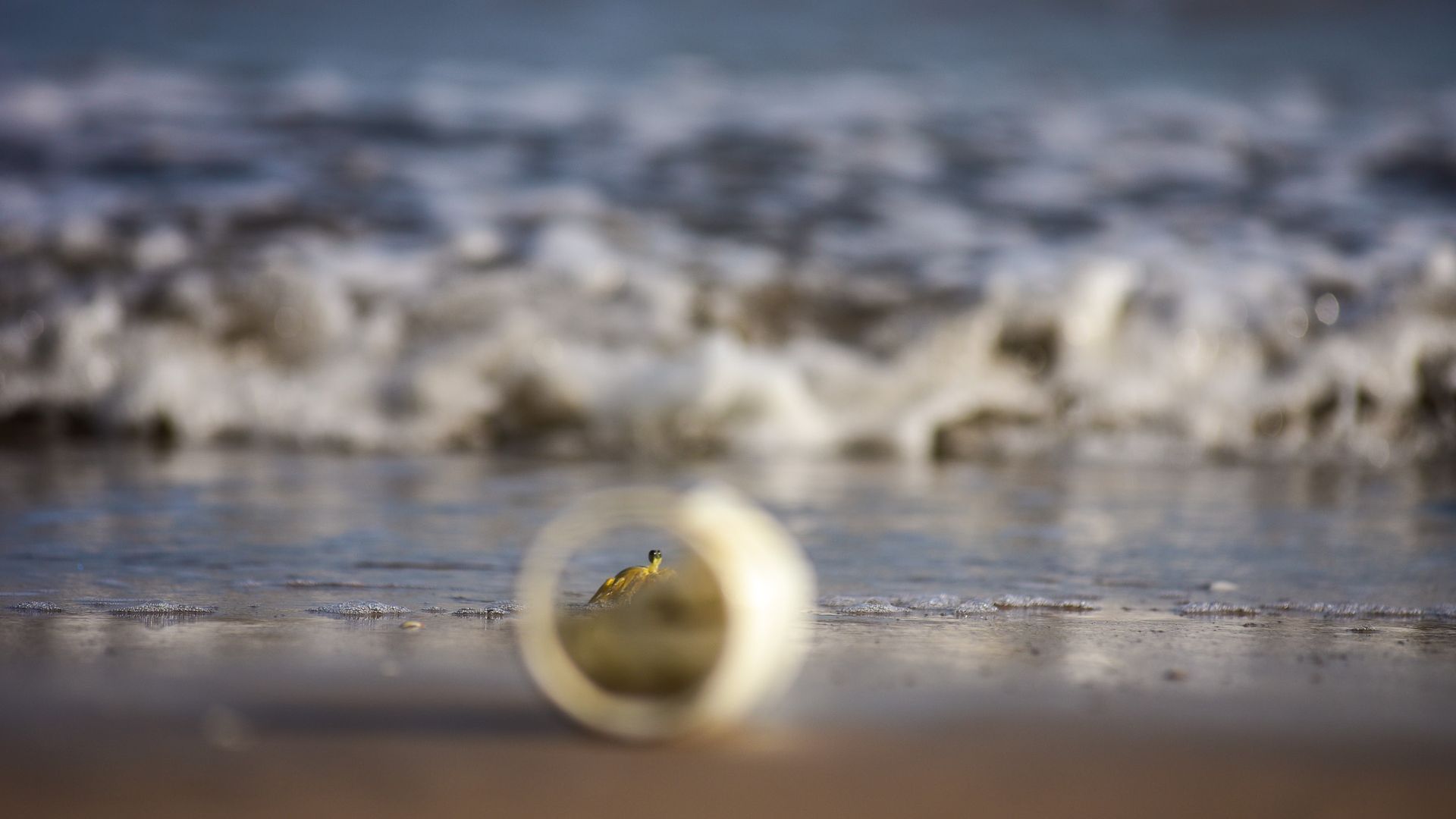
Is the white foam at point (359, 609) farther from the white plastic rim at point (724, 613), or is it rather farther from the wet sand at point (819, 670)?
the white plastic rim at point (724, 613)

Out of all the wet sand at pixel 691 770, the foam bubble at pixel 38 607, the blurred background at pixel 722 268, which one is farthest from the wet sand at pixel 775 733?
the blurred background at pixel 722 268

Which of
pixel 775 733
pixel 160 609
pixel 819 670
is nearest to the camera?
pixel 775 733

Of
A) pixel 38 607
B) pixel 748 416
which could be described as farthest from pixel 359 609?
pixel 748 416

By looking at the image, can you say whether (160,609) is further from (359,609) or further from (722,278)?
(722,278)

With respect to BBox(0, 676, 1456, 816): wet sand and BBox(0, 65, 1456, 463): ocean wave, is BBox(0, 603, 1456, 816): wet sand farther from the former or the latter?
BBox(0, 65, 1456, 463): ocean wave

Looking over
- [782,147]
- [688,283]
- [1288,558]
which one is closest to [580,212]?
[688,283]

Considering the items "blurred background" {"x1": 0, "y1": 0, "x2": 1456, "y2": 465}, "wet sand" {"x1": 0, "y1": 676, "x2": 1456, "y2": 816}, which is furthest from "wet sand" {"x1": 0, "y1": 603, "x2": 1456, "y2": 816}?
"blurred background" {"x1": 0, "y1": 0, "x2": 1456, "y2": 465}
